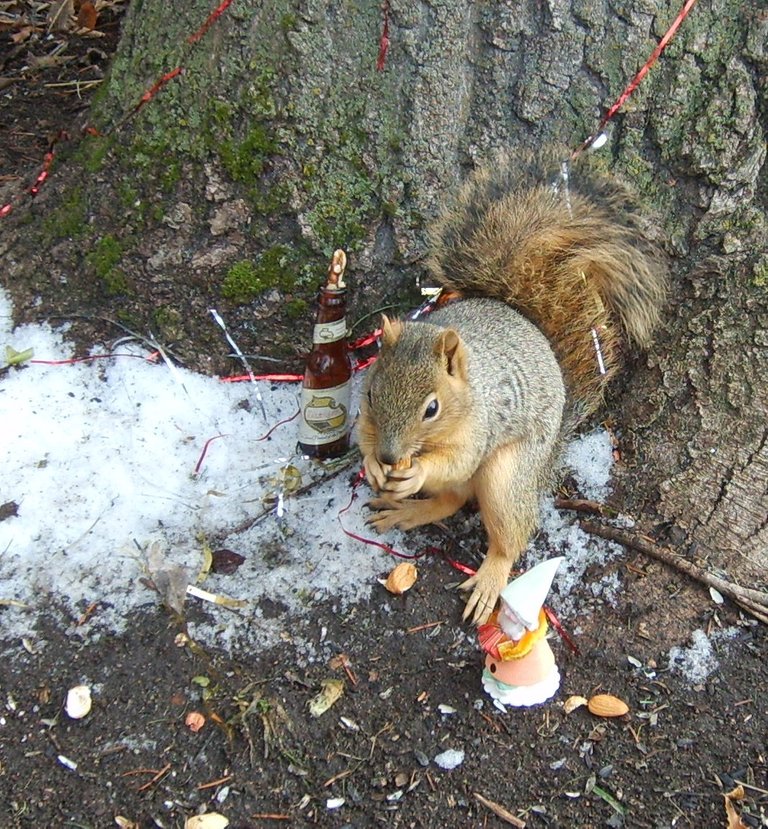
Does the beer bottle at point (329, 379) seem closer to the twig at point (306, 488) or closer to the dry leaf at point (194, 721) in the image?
the twig at point (306, 488)

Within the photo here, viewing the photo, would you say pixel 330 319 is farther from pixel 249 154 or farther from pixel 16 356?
pixel 16 356

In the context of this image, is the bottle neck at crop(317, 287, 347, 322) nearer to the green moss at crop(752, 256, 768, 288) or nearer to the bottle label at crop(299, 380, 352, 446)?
the bottle label at crop(299, 380, 352, 446)

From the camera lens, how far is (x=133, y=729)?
1.68m

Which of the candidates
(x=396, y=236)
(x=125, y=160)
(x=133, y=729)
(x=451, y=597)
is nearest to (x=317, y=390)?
(x=396, y=236)

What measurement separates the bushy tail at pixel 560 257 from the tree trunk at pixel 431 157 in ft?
0.29

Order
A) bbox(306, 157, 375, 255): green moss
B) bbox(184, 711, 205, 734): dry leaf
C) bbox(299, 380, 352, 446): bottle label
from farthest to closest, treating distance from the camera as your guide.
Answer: bbox(299, 380, 352, 446): bottle label
bbox(306, 157, 375, 255): green moss
bbox(184, 711, 205, 734): dry leaf

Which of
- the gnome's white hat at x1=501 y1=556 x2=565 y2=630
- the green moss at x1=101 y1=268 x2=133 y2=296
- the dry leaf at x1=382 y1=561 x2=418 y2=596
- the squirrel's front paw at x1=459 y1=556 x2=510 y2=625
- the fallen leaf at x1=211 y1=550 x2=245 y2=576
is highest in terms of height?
the green moss at x1=101 y1=268 x2=133 y2=296

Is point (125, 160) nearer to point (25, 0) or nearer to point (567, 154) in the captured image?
point (567, 154)

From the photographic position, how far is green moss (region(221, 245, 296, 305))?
212 cm

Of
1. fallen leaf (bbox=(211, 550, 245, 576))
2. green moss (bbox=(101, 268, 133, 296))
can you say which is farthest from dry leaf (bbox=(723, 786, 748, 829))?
green moss (bbox=(101, 268, 133, 296))

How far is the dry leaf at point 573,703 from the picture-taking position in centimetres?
176

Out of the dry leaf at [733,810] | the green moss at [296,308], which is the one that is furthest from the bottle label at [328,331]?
the dry leaf at [733,810]

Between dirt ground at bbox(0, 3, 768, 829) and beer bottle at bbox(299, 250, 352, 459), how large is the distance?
18.2 inches

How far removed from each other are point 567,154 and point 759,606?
1128 mm
